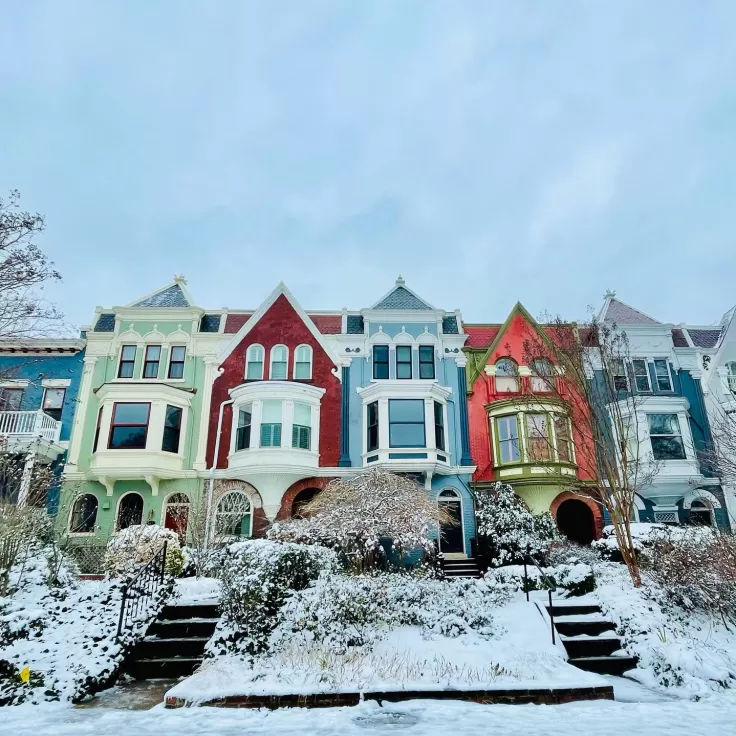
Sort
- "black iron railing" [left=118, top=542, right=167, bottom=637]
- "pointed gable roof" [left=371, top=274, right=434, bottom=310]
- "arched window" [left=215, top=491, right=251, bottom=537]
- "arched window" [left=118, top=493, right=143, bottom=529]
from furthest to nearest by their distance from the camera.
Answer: "pointed gable roof" [left=371, top=274, right=434, bottom=310], "arched window" [left=118, top=493, right=143, bottom=529], "arched window" [left=215, top=491, right=251, bottom=537], "black iron railing" [left=118, top=542, right=167, bottom=637]

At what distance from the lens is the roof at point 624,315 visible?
26016 mm

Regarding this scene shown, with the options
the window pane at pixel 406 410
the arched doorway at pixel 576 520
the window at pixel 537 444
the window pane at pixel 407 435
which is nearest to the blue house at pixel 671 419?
the arched doorway at pixel 576 520

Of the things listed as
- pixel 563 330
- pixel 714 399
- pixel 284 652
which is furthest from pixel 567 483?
pixel 284 652

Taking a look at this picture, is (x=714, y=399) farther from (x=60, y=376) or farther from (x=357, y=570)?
(x=60, y=376)

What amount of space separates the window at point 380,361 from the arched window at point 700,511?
13.7m

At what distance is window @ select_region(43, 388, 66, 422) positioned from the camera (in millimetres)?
23297

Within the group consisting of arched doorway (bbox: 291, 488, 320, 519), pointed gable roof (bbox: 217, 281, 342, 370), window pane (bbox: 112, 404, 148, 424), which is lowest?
arched doorway (bbox: 291, 488, 320, 519)

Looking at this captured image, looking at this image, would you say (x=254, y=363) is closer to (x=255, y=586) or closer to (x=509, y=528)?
(x=509, y=528)

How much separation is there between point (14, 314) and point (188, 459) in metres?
11.2

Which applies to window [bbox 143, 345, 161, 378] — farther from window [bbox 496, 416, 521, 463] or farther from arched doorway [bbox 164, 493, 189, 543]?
window [bbox 496, 416, 521, 463]

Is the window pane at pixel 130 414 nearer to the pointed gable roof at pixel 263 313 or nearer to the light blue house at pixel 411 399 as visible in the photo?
the pointed gable roof at pixel 263 313

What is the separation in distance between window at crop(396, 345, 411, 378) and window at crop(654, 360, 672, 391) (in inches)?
436

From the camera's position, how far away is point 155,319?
80.7ft

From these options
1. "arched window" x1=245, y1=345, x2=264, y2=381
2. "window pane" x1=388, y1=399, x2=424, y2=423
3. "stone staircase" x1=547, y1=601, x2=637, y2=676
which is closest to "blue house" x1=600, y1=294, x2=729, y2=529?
"window pane" x1=388, y1=399, x2=424, y2=423
